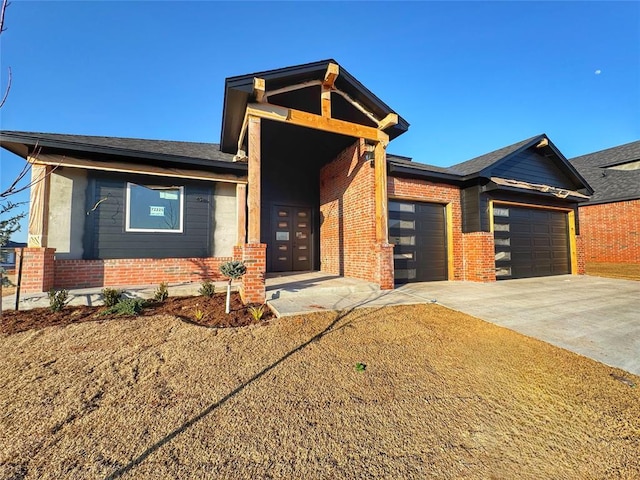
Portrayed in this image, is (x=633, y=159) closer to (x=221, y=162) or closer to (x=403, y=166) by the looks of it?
(x=403, y=166)

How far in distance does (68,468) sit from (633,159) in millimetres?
28156

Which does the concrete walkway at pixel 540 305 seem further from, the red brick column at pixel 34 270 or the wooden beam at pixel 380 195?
the red brick column at pixel 34 270

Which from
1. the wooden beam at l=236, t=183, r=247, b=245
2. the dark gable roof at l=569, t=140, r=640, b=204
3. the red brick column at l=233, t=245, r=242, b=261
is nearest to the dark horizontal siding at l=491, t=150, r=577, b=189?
the dark gable roof at l=569, t=140, r=640, b=204

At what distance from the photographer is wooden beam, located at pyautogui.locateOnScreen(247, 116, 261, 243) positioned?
196 inches

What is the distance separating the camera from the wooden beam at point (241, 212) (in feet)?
23.0

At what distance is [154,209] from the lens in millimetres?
6789

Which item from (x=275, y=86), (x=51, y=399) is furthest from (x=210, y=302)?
(x=275, y=86)

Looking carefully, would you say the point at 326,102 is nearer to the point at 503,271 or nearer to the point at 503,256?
the point at 503,256

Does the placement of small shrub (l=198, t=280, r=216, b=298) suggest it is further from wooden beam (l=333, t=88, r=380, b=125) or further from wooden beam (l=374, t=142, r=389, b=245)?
wooden beam (l=333, t=88, r=380, b=125)

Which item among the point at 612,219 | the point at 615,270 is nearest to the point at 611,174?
the point at 612,219

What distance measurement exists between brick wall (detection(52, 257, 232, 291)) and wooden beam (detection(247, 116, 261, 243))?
2046 mm

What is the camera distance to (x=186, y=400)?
2.28 metres

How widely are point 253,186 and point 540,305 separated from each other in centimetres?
615

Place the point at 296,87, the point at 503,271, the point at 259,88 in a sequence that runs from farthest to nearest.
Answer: the point at 503,271 → the point at 296,87 → the point at 259,88
